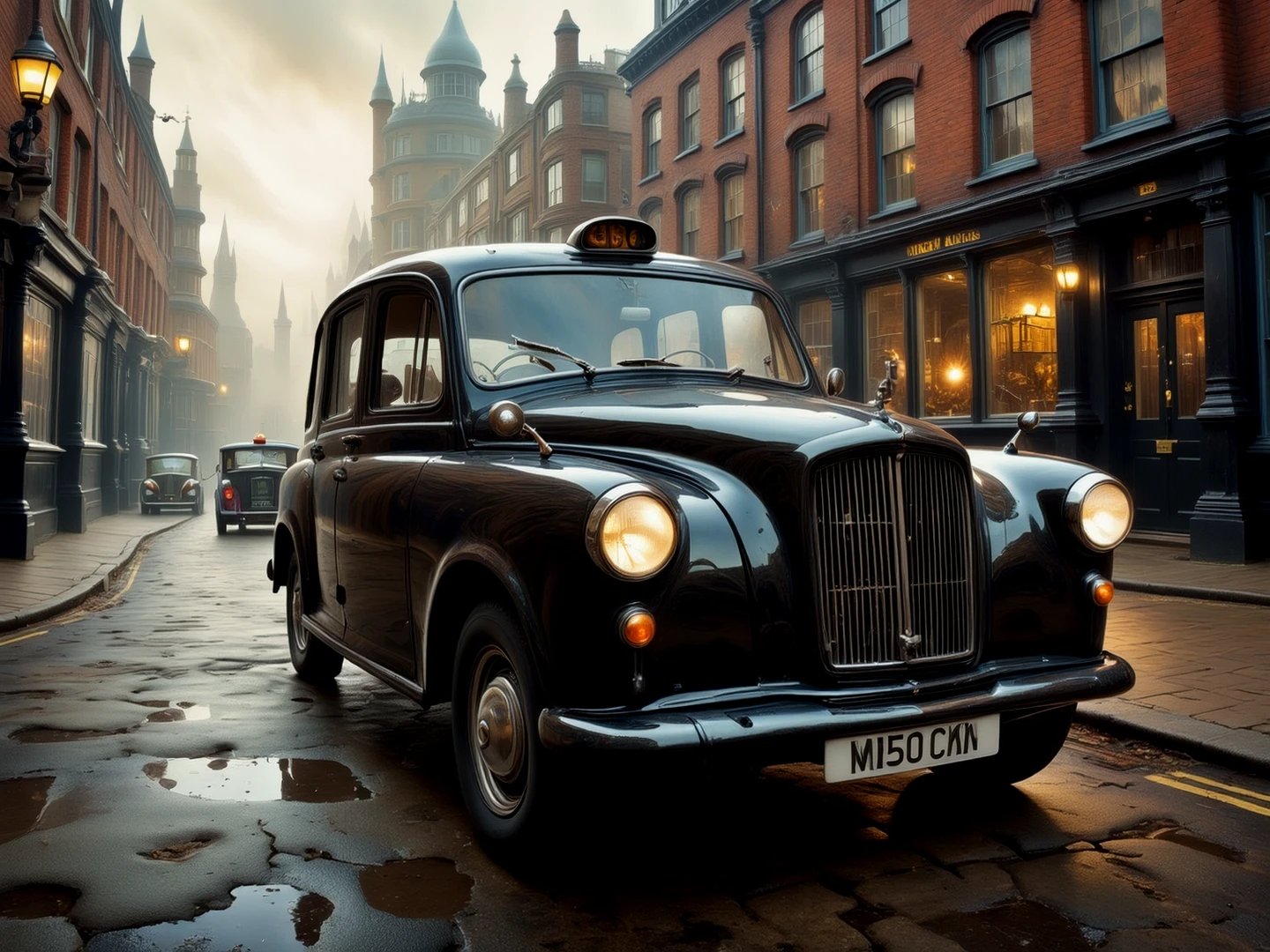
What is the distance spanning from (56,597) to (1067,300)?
1241 centimetres

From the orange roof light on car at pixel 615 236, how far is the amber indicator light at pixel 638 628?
7.17 ft

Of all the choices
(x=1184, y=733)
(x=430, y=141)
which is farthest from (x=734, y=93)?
(x=430, y=141)

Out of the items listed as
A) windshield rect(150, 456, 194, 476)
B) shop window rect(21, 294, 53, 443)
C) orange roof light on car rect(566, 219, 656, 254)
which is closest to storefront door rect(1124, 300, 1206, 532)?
orange roof light on car rect(566, 219, 656, 254)

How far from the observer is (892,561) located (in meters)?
3.24

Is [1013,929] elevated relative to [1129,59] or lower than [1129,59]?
lower

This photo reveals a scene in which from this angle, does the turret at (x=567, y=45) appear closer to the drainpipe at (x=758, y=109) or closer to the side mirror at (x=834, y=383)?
the drainpipe at (x=758, y=109)

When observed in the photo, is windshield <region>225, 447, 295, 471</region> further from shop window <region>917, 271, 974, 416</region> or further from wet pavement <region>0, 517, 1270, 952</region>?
wet pavement <region>0, 517, 1270, 952</region>

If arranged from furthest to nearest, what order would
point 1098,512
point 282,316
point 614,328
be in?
point 282,316 < point 614,328 < point 1098,512

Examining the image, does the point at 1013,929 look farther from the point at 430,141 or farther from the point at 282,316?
the point at 282,316

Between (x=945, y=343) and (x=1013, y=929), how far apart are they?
15197 mm

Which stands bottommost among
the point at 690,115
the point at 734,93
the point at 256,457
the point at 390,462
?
the point at 390,462

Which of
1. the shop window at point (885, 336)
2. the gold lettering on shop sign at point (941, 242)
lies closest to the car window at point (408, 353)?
the gold lettering on shop sign at point (941, 242)

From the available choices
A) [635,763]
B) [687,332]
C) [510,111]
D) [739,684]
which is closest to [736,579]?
[739,684]

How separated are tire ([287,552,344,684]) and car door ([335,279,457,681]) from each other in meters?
1.18
